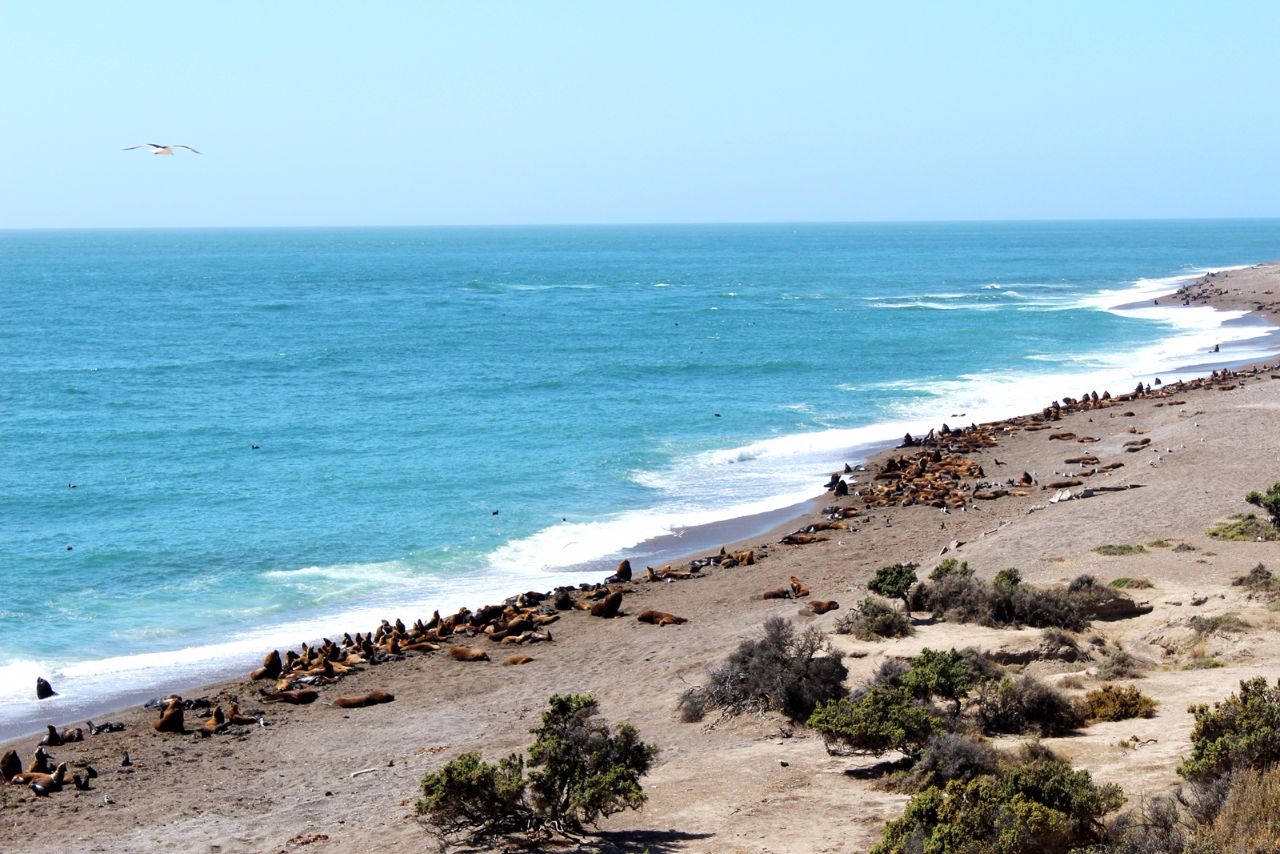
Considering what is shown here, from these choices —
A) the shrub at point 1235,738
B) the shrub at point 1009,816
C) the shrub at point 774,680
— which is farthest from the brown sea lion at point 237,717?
the shrub at point 1235,738

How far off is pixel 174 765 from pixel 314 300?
82528 mm

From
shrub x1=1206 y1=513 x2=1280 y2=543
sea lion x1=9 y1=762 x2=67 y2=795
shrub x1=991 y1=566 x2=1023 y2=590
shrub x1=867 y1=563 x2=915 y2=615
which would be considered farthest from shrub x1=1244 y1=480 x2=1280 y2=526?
sea lion x1=9 y1=762 x2=67 y2=795

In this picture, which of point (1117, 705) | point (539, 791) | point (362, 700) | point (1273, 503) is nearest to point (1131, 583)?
point (1273, 503)

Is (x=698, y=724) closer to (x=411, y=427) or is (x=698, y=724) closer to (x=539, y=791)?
(x=539, y=791)

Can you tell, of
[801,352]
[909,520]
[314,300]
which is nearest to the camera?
[909,520]

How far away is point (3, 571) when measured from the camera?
23.6m

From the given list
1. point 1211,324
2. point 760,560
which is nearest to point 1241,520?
point 760,560

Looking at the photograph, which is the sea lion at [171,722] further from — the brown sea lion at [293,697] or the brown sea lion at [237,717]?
the brown sea lion at [293,697]

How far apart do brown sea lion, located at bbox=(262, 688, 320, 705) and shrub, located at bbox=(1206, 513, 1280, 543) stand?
15.0 m

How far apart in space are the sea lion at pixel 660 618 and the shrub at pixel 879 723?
809 cm

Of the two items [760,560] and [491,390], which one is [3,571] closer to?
[760,560]

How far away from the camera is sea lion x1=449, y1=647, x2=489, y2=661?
18.3 metres

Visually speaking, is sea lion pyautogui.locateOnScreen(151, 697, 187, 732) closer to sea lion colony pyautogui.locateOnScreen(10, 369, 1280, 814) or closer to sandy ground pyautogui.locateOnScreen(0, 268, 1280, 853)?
sea lion colony pyautogui.locateOnScreen(10, 369, 1280, 814)

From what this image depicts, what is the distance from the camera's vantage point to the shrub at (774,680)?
1292cm
